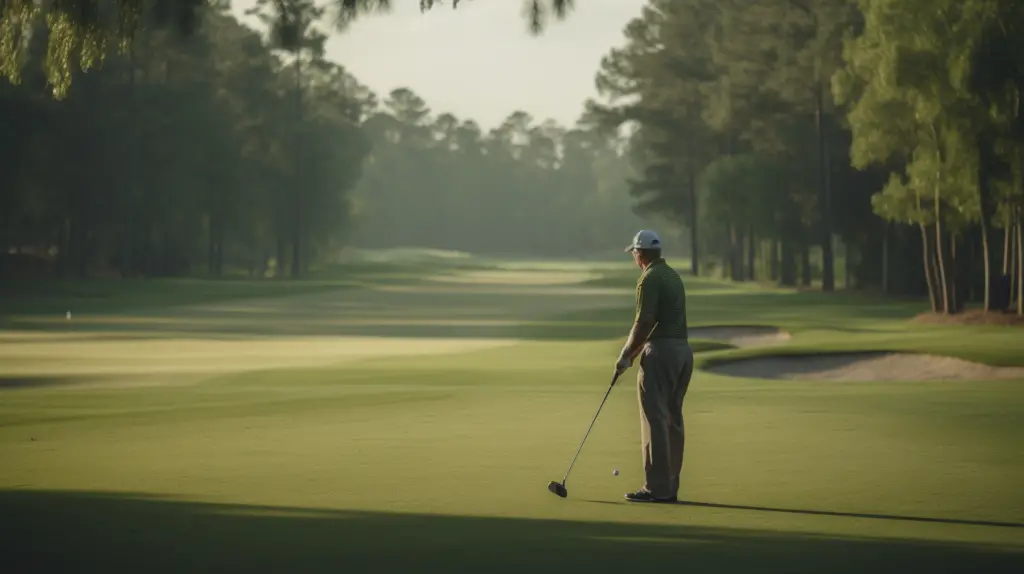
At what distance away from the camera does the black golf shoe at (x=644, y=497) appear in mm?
13203

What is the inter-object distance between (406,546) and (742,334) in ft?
106

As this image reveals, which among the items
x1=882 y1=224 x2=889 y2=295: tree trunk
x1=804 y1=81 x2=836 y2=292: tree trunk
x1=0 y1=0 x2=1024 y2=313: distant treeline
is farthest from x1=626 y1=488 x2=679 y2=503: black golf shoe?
x1=804 y1=81 x2=836 y2=292: tree trunk

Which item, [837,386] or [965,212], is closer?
[837,386]

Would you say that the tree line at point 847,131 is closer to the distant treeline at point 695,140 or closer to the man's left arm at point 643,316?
the distant treeline at point 695,140

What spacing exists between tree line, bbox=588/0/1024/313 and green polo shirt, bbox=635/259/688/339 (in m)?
30.4

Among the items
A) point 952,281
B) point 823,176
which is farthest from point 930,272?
point 823,176

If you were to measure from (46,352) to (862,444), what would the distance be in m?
23.8

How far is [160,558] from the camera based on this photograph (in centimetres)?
1057

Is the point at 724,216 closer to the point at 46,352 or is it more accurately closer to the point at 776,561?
the point at 46,352

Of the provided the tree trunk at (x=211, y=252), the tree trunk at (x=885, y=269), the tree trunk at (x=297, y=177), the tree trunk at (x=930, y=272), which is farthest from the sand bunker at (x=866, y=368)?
the tree trunk at (x=297, y=177)

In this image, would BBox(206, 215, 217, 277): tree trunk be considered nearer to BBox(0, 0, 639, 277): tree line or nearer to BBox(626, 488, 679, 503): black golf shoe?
BBox(0, 0, 639, 277): tree line

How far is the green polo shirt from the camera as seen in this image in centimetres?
1296

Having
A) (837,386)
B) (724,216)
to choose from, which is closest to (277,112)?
(724,216)

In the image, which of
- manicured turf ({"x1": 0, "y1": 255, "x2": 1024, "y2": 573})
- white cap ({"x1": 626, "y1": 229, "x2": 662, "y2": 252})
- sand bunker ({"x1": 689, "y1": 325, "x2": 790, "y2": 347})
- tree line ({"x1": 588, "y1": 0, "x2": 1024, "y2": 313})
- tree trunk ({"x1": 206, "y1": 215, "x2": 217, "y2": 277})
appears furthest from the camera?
tree trunk ({"x1": 206, "y1": 215, "x2": 217, "y2": 277})
